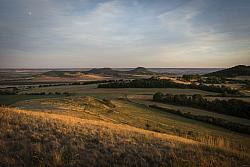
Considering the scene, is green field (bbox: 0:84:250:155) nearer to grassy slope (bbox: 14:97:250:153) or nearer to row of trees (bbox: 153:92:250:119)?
grassy slope (bbox: 14:97:250:153)

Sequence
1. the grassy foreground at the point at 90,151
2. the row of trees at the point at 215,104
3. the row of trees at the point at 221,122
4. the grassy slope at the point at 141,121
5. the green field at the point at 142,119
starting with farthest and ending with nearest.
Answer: the row of trees at the point at 215,104 → the row of trees at the point at 221,122 → the grassy slope at the point at 141,121 → the green field at the point at 142,119 → the grassy foreground at the point at 90,151

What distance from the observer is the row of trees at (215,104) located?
143ft

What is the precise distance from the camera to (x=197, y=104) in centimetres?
4934

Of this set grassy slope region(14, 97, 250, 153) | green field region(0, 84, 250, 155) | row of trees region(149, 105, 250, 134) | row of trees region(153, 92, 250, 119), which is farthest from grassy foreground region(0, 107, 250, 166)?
row of trees region(153, 92, 250, 119)

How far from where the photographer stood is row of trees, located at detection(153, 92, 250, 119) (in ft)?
143

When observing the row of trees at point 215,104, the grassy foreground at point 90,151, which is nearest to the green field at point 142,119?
the grassy foreground at point 90,151

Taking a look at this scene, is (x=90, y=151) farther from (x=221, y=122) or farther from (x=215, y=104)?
(x=215, y=104)

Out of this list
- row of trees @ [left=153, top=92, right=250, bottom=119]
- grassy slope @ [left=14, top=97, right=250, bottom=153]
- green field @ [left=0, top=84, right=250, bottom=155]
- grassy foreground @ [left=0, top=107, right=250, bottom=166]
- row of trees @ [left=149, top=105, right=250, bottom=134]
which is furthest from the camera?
row of trees @ [left=153, top=92, right=250, bottom=119]

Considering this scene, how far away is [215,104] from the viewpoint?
47250mm

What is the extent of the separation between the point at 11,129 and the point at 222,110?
42199mm

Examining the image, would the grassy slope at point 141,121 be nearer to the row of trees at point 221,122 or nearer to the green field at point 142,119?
the green field at point 142,119

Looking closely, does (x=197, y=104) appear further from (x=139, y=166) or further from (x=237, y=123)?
(x=139, y=166)

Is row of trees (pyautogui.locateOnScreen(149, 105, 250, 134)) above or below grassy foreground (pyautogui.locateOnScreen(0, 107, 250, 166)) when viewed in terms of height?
below

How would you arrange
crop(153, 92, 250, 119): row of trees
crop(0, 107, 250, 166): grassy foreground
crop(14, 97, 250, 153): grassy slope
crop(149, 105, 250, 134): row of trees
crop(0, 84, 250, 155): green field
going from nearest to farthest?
crop(0, 107, 250, 166): grassy foreground
crop(0, 84, 250, 155): green field
crop(14, 97, 250, 153): grassy slope
crop(149, 105, 250, 134): row of trees
crop(153, 92, 250, 119): row of trees
